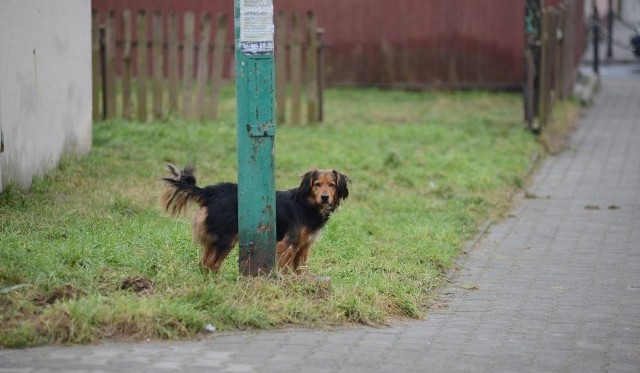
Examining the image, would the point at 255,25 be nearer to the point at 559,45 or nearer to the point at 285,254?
the point at 285,254

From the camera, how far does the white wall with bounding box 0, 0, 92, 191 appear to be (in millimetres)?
10109

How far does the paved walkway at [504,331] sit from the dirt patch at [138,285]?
79 cm

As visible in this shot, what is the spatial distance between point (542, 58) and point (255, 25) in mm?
9735

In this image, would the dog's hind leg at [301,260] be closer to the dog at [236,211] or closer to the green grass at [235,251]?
the dog at [236,211]

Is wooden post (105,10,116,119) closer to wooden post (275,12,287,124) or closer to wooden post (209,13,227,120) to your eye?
wooden post (209,13,227,120)

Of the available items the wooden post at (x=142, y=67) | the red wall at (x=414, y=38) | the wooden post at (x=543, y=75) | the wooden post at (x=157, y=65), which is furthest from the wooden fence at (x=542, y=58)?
the wooden post at (x=142, y=67)

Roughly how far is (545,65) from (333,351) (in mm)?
11047

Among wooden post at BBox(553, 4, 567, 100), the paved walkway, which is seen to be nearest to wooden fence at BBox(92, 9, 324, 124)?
wooden post at BBox(553, 4, 567, 100)

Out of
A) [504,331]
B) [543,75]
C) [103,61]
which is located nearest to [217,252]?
[504,331]

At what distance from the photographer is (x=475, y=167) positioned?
1358cm

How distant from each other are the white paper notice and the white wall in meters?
3.34

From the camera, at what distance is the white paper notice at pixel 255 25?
7.34 m

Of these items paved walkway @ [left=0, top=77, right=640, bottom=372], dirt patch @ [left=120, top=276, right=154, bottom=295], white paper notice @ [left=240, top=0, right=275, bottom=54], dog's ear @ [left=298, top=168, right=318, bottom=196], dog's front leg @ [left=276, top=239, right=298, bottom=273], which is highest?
white paper notice @ [left=240, top=0, right=275, bottom=54]

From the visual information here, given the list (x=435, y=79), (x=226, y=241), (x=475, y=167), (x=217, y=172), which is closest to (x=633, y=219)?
(x=475, y=167)
